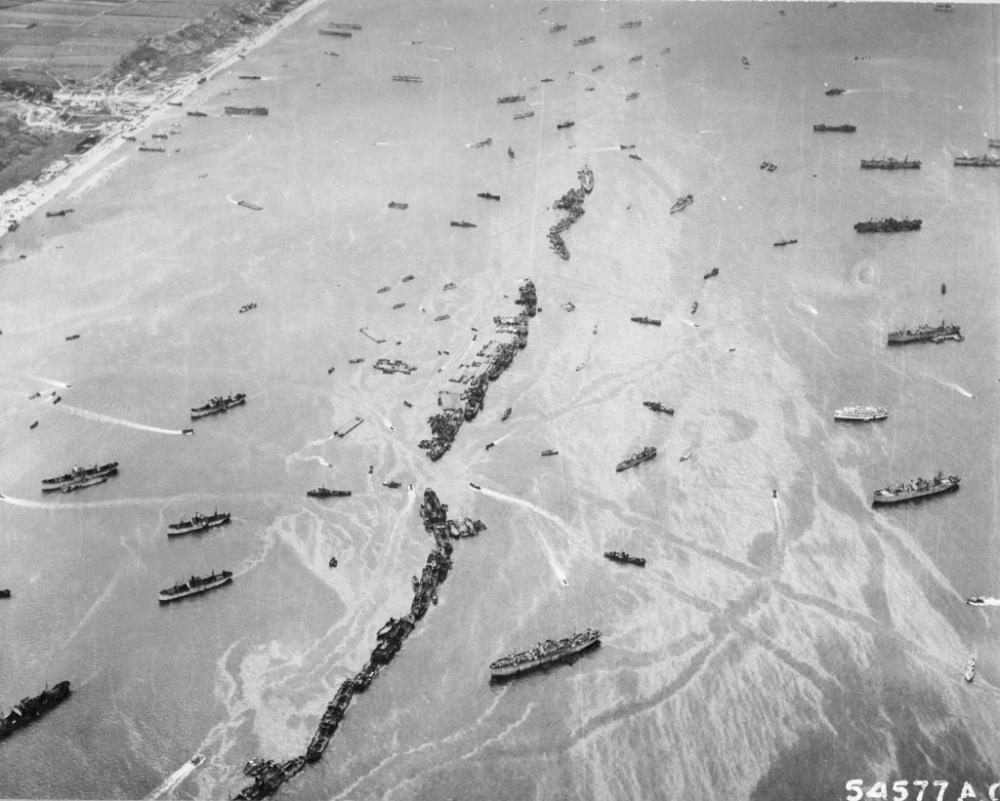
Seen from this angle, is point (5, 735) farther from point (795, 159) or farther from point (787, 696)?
point (795, 159)

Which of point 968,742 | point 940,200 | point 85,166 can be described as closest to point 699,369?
point 968,742

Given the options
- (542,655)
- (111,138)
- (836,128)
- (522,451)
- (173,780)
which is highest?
(111,138)

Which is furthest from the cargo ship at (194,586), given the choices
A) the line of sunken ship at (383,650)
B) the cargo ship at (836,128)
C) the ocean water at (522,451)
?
the cargo ship at (836,128)

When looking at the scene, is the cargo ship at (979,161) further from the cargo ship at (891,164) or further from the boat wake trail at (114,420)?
the boat wake trail at (114,420)

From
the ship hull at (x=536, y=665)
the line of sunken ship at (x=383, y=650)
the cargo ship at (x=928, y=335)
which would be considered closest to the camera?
the line of sunken ship at (x=383, y=650)

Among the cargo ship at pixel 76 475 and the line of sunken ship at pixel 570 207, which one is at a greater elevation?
the line of sunken ship at pixel 570 207

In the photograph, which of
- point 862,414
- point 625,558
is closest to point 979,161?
point 862,414

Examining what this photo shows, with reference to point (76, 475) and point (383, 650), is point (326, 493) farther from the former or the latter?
point (76, 475)

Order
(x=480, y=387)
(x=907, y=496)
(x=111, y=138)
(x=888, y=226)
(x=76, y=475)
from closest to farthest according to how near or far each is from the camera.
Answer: (x=907, y=496) → (x=76, y=475) → (x=480, y=387) → (x=888, y=226) → (x=111, y=138)
